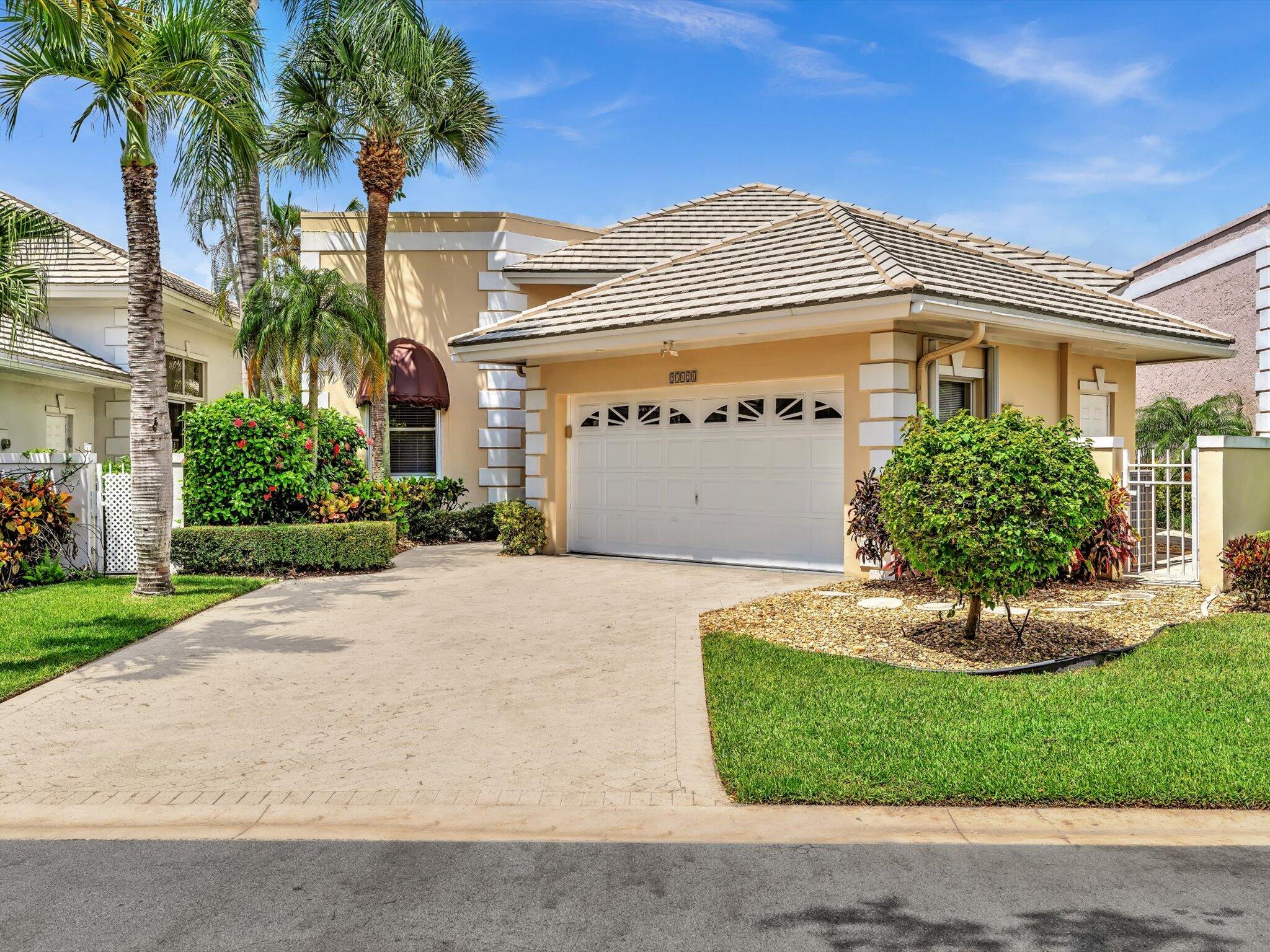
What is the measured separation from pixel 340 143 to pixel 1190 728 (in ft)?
55.1

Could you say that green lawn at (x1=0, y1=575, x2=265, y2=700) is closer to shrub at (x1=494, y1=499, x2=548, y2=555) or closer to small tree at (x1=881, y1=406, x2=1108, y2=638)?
shrub at (x1=494, y1=499, x2=548, y2=555)

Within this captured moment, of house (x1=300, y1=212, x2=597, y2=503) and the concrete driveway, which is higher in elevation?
house (x1=300, y1=212, x2=597, y2=503)

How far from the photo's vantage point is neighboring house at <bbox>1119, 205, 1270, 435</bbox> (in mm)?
17500

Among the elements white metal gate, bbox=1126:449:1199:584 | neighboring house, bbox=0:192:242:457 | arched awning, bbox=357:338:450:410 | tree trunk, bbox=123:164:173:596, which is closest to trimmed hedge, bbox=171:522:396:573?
tree trunk, bbox=123:164:173:596

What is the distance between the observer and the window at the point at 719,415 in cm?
1429

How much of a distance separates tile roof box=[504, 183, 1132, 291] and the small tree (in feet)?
29.8

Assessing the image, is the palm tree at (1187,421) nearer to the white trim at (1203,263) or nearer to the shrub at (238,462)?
the white trim at (1203,263)

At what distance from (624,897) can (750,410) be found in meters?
10.3

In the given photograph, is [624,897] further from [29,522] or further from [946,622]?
[29,522]

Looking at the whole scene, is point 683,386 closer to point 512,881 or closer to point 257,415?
point 257,415

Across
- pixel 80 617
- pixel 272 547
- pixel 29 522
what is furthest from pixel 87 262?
pixel 80 617

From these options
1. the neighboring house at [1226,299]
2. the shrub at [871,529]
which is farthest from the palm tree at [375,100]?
the neighboring house at [1226,299]

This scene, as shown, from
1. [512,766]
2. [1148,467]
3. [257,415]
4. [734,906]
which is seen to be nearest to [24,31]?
[257,415]

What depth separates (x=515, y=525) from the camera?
15.9m
